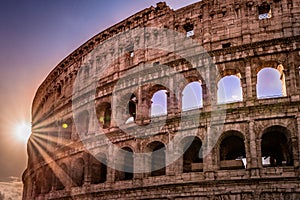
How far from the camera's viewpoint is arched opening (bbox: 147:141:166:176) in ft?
63.2

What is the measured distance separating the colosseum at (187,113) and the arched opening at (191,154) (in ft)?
0.17

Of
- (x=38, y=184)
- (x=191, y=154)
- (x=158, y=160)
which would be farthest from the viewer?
(x=38, y=184)

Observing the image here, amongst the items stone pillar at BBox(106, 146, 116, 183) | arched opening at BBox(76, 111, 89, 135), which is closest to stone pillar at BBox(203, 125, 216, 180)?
stone pillar at BBox(106, 146, 116, 183)

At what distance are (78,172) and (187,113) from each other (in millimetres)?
7751

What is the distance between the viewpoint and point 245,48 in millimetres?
18000

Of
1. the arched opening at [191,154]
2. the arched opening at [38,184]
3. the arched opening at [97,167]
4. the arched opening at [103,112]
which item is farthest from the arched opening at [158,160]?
the arched opening at [38,184]

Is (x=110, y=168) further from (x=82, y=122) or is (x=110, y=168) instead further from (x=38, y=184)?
(x=38, y=184)

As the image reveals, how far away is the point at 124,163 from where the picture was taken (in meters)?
19.9

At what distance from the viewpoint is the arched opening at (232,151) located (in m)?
17.0

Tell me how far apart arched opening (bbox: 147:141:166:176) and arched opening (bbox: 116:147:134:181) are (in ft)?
3.88

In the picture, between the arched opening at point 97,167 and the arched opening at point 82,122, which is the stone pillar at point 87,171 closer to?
the arched opening at point 97,167

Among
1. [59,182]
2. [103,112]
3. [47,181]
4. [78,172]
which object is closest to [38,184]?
[47,181]

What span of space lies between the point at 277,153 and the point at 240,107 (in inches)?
180

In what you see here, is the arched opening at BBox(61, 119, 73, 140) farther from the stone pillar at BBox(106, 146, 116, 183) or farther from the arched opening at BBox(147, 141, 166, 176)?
the arched opening at BBox(147, 141, 166, 176)
